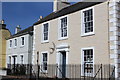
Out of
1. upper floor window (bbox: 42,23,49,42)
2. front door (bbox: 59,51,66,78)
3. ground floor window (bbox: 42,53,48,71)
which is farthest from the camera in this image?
upper floor window (bbox: 42,23,49,42)

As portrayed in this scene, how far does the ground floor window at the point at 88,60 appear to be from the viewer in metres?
14.1

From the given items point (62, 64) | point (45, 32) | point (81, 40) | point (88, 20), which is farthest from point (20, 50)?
point (88, 20)

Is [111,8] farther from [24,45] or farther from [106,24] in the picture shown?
[24,45]

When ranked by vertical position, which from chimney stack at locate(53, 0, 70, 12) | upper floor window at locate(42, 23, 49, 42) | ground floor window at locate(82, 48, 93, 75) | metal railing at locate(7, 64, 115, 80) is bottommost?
metal railing at locate(7, 64, 115, 80)

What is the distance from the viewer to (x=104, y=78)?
12.8 m

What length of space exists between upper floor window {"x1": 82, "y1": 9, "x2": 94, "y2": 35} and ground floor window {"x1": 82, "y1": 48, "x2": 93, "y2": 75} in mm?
1273

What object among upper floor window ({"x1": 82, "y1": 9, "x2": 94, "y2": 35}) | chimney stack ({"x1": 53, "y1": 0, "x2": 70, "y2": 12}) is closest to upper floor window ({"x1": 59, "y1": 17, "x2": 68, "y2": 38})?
upper floor window ({"x1": 82, "y1": 9, "x2": 94, "y2": 35})

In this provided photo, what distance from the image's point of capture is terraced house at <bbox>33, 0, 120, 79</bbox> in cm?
1280

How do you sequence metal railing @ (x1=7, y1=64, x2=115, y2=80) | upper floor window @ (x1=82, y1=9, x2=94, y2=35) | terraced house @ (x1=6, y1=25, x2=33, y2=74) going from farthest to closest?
terraced house @ (x1=6, y1=25, x2=33, y2=74) → upper floor window @ (x1=82, y1=9, x2=94, y2=35) → metal railing @ (x1=7, y1=64, x2=115, y2=80)

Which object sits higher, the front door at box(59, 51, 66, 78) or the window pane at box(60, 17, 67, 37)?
the window pane at box(60, 17, 67, 37)

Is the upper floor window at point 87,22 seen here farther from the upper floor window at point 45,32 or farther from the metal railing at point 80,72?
the upper floor window at point 45,32

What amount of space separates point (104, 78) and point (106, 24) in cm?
338

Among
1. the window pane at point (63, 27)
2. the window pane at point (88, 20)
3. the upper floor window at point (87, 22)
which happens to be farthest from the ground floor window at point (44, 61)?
the window pane at point (88, 20)

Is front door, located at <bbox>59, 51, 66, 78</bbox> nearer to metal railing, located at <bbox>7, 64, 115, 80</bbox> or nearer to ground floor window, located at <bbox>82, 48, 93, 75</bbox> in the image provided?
metal railing, located at <bbox>7, 64, 115, 80</bbox>
